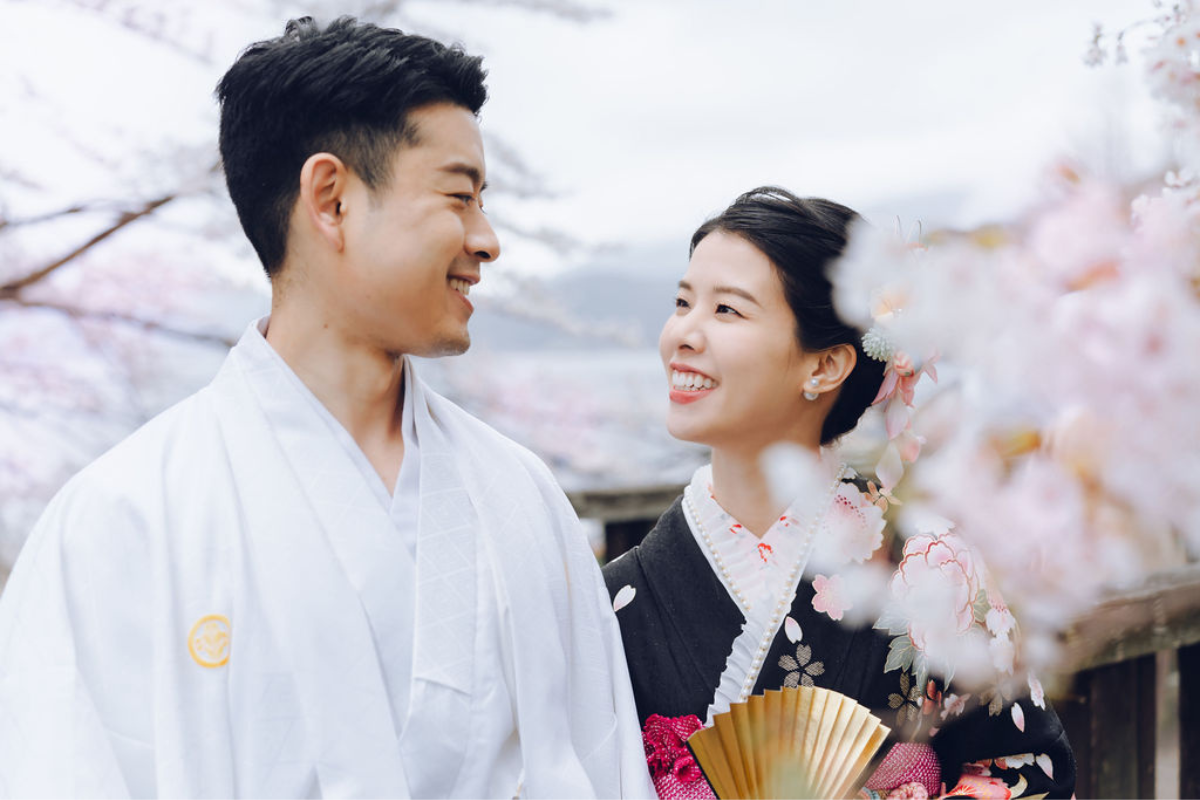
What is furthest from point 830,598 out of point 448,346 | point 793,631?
point 448,346

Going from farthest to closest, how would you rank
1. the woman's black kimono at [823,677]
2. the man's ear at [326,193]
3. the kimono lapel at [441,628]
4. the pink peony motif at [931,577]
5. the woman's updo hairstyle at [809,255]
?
1. the woman's updo hairstyle at [809,255]
2. the woman's black kimono at [823,677]
3. the pink peony motif at [931,577]
4. the man's ear at [326,193]
5. the kimono lapel at [441,628]

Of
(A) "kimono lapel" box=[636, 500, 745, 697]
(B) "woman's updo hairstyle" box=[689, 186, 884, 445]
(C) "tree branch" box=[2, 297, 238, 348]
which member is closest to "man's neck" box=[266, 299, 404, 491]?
(A) "kimono lapel" box=[636, 500, 745, 697]

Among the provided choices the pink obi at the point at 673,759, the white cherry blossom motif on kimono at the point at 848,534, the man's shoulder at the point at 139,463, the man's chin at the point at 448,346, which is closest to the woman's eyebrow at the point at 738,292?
the white cherry blossom motif on kimono at the point at 848,534

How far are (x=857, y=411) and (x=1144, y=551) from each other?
157 centimetres

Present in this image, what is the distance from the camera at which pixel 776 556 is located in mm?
2148

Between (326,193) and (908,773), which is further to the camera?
(908,773)

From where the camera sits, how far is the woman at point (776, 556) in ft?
6.55

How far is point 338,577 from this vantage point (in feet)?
5.31

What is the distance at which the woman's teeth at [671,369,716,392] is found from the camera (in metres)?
2.07

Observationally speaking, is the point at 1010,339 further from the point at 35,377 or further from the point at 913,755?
the point at 35,377

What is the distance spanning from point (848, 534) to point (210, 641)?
1.29 meters

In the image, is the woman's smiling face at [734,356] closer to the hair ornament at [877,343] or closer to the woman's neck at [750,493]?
the woman's neck at [750,493]

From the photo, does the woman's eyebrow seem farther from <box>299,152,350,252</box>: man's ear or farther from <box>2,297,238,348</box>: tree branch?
<box>2,297,238,348</box>: tree branch

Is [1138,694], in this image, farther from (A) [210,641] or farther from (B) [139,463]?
(B) [139,463]
